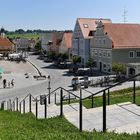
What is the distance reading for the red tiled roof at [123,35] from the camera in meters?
59.5

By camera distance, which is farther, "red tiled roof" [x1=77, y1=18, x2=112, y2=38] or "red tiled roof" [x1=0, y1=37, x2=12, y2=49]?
"red tiled roof" [x1=0, y1=37, x2=12, y2=49]

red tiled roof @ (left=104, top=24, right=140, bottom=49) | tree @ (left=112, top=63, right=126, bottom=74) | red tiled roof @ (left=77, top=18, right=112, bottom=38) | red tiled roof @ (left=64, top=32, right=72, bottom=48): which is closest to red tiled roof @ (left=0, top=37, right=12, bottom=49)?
red tiled roof @ (left=64, top=32, right=72, bottom=48)

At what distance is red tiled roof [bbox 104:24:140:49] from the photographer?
5953cm

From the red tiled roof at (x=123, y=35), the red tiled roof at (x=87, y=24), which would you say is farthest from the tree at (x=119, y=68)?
the red tiled roof at (x=87, y=24)

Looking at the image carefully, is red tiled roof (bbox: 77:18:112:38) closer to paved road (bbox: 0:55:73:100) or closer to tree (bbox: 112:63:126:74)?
paved road (bbox: 0:55:73:100)

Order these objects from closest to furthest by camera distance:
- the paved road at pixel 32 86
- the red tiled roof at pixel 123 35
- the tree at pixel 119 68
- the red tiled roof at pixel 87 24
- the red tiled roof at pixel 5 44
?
the paved road at pixel 32 86, the tree at pixel 119 68, the red tiled roof at pixel 123 35, the red tiled roof at pixel 87 24, the red tiled roof at pixel 5 44

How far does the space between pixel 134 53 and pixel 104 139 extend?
53.8 metres

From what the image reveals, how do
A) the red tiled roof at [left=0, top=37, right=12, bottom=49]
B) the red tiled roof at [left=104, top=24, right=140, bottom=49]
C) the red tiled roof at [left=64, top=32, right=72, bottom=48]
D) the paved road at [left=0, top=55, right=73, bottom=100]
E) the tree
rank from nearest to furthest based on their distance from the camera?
the paved road at [left=0, top=55, right=73, bottom=100] < the tree < the red tiled roof at [left=104, top=24, right=140, bottom=49] < the red tiled roof at [left=64, top=32, right=72, bottom=48] < the red tiled roof at [left=0, top=37, right=12, bottom=49]

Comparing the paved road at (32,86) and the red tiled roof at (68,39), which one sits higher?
the red tiled roof at (68,39)

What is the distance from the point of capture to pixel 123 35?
61.4m

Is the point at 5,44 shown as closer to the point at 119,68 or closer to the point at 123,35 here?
the point at 123,35

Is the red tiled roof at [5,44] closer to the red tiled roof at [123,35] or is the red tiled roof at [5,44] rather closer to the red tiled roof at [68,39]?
the red tiled roof at [68,39]

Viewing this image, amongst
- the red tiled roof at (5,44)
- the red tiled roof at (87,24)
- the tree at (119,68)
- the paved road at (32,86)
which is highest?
the red tiled roof at (87,24)

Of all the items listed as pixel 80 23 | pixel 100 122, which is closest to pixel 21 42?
pixel 80 23
